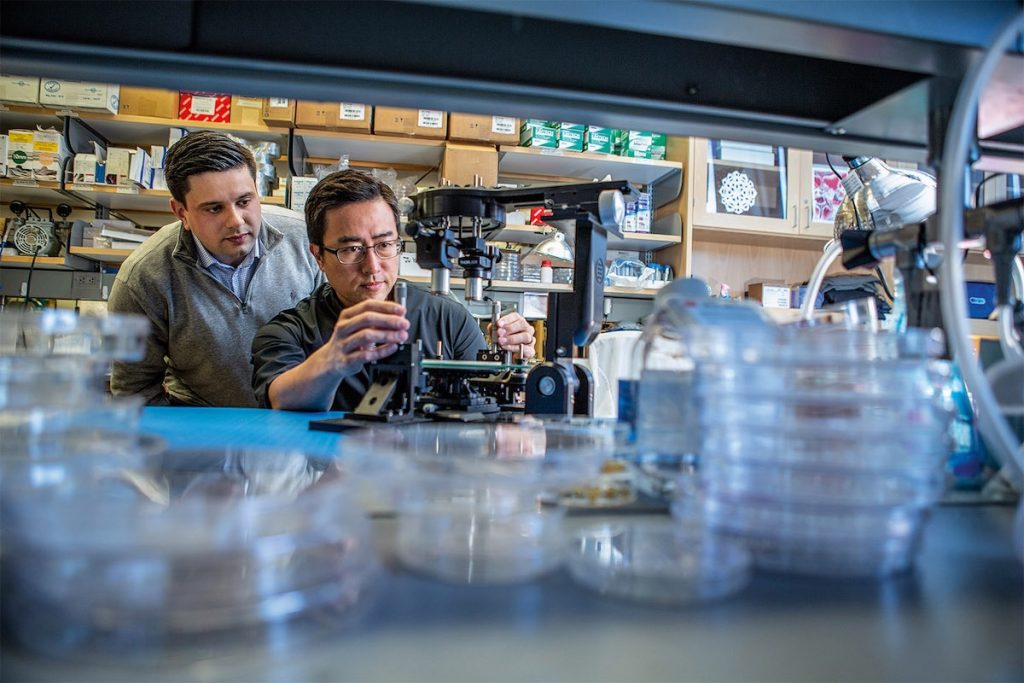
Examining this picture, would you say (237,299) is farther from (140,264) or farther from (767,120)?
(767,120)

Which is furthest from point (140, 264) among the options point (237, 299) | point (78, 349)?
point (78, 349)

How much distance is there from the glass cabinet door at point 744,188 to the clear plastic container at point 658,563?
3288mm

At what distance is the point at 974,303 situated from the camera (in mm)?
2074

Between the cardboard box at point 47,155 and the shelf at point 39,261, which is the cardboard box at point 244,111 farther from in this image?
the shelf at point 39,261

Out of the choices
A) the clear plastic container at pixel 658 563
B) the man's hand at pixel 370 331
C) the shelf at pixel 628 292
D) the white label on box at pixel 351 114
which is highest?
the white label on box at pixel 351 114

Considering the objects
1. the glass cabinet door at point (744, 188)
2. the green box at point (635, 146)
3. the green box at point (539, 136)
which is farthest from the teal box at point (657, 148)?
the green box at point (539, 136)

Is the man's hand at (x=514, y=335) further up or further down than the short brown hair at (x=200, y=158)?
further down

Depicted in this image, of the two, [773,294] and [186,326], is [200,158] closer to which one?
[186,326]

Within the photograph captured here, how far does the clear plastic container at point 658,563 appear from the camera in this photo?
338mm

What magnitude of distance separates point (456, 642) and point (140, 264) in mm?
2231

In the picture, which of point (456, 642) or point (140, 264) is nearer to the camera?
point (456, 642)

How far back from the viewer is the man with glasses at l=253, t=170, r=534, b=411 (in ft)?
4.44

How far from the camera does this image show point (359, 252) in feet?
5.76

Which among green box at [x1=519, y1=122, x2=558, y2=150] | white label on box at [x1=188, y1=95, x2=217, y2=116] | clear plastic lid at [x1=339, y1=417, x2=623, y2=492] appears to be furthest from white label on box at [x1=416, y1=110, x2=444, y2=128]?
clear plastic lid at [x1=339, y1=417, x2=623, y2=492]
